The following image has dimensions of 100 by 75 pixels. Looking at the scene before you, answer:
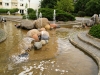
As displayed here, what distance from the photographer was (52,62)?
9008 millimetres

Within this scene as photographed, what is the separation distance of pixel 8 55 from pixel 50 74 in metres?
3.37

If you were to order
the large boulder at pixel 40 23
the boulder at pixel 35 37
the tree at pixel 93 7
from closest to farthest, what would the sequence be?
the boulder at pixel 35 37, the large boulder at pixel 40 23, the tree at pixel 93 7

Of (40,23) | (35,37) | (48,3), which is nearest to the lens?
(35,37)

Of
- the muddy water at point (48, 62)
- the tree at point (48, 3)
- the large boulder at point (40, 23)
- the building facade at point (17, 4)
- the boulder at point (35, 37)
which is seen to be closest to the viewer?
the muddy water at point (48, 62)

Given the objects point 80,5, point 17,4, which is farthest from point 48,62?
point 17,4

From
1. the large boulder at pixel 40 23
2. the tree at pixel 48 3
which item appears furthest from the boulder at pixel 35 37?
the tree at pixel 48 3

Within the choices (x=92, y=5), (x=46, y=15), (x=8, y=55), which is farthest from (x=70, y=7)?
(x=8, y=55)

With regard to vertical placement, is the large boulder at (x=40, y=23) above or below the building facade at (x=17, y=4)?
below

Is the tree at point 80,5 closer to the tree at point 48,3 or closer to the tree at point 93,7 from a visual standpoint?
the tree at point 93,7

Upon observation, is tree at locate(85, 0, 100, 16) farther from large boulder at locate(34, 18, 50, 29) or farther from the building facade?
large boulder at locate(34, 18, 50, 29)

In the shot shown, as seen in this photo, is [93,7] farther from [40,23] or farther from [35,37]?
[35,37]

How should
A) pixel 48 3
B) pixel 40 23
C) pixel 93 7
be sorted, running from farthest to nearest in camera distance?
pixel 48 3 → pixel 93 7 → pixel 40 23

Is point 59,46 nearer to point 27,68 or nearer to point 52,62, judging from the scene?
point 52,62

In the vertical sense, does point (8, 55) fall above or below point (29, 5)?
below
